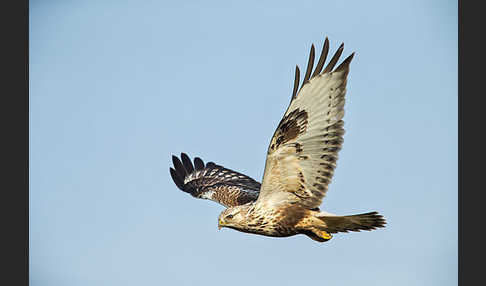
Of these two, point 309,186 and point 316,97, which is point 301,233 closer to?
point 309,186

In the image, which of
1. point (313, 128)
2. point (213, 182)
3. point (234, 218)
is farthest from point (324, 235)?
point (213, 182)

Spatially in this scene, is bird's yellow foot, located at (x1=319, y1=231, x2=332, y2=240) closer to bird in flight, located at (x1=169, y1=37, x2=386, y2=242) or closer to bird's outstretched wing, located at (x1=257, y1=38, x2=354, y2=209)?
bird in flight, located at (x1=169, y1=37, x2=386, y2=242)

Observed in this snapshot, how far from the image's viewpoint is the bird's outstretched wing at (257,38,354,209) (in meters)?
5.62

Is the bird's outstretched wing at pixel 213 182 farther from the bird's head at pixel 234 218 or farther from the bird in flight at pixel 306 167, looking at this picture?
the bird in flight at pixel 306 167

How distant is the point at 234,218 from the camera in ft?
19.6

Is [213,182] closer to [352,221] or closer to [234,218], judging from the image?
[234,218]

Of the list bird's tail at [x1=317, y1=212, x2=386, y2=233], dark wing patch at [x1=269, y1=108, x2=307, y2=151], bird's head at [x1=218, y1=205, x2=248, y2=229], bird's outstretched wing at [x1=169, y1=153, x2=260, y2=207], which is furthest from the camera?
bird's outstretched wing at [x1=169, y1=153, x2=260, y2=207]

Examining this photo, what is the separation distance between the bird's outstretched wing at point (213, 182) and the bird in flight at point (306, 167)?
1398mm

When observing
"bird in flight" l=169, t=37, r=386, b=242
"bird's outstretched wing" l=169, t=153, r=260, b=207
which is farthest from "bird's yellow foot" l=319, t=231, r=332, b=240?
"bird's outstretched wing" l=169, t=153, r=260, b=207

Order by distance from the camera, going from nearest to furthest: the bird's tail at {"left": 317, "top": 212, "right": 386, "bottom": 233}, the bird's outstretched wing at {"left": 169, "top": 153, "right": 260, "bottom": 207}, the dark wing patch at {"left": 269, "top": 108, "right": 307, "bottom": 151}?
the dark wing patch at {"left": 269, "top": 108, "right": 307, "bottom": 151} < the bird's tail at {"left": 317, "top": 212, "right": 386, "bottom": 233} < the bird's outstretched wing at {"left": 169, "top": 153, "right": 260, "bottom": 207}

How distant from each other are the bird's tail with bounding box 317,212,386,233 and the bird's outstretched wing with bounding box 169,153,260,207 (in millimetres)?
1637

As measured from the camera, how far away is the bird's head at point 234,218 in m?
5.95

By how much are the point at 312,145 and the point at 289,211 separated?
71cm

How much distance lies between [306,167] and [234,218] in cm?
90
